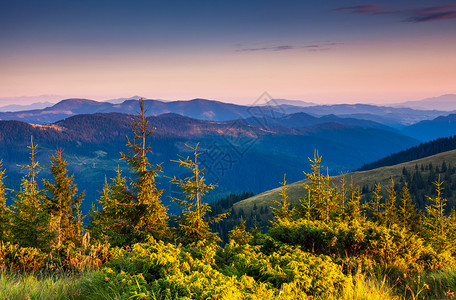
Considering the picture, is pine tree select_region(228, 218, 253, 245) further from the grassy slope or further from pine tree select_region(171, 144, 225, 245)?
the grassy slope

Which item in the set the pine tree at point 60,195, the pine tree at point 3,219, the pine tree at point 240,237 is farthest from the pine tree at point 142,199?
the pine tree at point 60,195

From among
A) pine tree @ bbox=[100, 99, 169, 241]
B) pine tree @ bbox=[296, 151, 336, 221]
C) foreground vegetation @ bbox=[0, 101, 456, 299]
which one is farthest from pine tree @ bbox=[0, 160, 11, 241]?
pine tree @ bbox=[296, 151, 336, 221]

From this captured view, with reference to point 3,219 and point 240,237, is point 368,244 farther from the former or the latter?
point 3,219

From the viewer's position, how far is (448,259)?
27.6 ft

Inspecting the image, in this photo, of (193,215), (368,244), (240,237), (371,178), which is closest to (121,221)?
(193,215)

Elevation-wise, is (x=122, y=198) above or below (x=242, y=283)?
below

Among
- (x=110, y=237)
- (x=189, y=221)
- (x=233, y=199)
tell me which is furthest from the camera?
(x=233, y=199)

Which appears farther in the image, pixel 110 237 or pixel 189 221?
pixel 110 237

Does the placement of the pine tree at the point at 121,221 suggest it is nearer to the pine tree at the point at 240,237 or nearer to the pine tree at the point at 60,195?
the pine tree at the point at 240,237

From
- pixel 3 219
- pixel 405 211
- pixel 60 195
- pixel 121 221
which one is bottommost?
pixel 405 211

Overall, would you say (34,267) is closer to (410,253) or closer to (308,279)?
(308,279)

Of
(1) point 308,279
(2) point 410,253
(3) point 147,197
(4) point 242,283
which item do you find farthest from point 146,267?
(3) point 147,197

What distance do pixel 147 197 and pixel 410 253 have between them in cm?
1418

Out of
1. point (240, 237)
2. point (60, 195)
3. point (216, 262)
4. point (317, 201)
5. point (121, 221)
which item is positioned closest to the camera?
point (216, 262)
